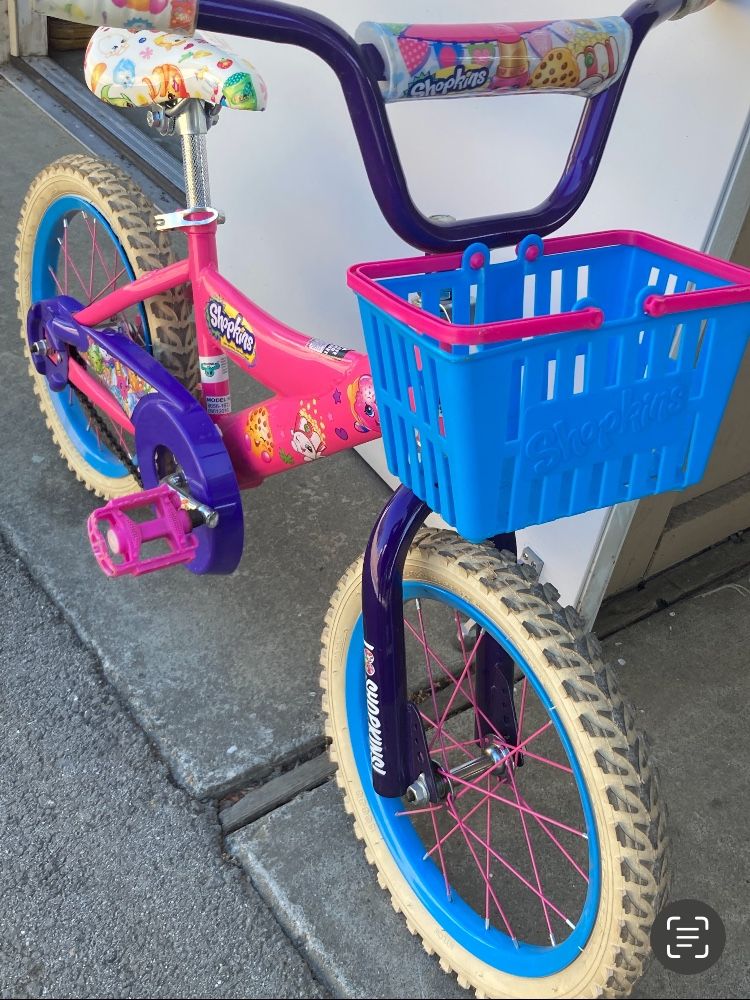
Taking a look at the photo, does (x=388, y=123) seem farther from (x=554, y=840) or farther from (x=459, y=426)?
(x=554, y=840)

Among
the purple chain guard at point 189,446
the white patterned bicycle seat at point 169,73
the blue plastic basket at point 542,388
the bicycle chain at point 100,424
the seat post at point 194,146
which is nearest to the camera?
the blue plastic basket at point 542,388

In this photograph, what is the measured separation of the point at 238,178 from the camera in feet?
9.78

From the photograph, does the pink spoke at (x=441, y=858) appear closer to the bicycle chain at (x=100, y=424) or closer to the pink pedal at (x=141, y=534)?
the pink pedal at (x=141, y=534)

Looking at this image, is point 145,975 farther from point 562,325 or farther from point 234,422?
point 562,325

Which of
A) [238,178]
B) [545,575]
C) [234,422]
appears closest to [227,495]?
[234,422]

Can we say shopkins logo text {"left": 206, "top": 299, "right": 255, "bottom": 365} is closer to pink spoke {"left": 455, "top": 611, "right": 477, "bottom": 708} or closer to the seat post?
the seat post

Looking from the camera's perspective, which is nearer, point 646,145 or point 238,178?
point 646,145

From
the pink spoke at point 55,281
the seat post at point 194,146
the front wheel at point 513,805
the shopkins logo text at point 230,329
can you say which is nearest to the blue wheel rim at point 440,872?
the front wheel at point 513,805

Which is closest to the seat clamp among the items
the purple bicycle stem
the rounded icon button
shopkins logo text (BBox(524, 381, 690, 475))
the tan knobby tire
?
the tan knobby tire

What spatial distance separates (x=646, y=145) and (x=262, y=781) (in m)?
1.40

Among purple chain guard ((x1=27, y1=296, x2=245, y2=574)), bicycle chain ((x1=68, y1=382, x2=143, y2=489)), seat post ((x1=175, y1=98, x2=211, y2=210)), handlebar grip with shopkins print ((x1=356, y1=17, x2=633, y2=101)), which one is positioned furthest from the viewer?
bicycle chain ((x1=68, y1=382, x2=143, y2=489))

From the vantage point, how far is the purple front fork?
1.50 m

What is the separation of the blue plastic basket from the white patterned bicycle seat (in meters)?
0.58

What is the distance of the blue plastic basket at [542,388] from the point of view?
1109 millimetres
